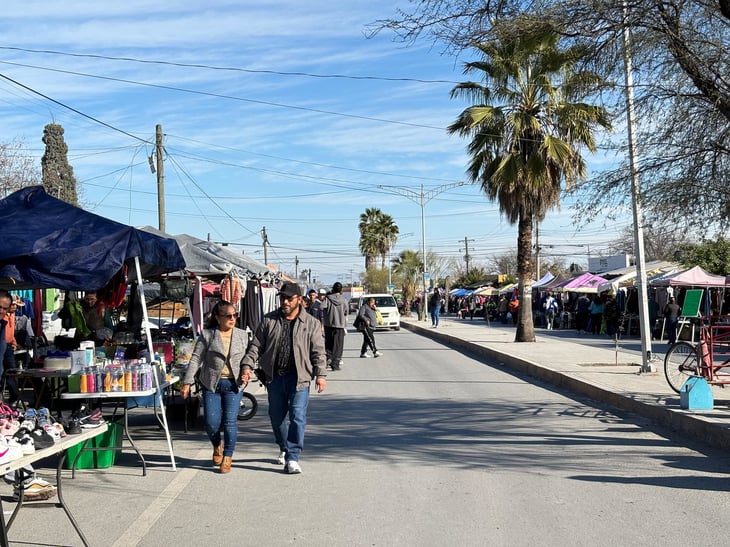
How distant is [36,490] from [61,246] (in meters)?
2.42

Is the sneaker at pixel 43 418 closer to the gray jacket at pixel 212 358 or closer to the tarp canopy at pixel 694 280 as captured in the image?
the gray jacket at pixel 212 358

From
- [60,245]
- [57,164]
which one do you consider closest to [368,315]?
[60,245]

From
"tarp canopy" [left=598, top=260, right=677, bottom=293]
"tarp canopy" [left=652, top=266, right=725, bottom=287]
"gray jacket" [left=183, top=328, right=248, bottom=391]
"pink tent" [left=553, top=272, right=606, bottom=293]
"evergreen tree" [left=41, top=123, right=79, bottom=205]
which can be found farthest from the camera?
"evergreen tree" [left=41, top=123, right=79, bottom=205]

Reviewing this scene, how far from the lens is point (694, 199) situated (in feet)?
36.5

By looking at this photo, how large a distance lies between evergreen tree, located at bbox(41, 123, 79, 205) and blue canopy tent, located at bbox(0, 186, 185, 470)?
31.8 meters

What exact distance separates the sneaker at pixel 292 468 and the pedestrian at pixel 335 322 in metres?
11.0

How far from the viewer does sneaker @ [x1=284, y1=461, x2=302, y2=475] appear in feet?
27.2

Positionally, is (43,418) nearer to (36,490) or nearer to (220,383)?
(36,490)

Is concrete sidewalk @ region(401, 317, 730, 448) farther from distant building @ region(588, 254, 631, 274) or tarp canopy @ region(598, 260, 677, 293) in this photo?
distant building @ region(588, 254, 631, 274)

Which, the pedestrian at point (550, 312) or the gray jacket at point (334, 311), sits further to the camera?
the pedestrian at point (550, 312)

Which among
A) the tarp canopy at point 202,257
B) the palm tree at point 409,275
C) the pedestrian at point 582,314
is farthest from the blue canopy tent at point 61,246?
the palm tree at point 409,275

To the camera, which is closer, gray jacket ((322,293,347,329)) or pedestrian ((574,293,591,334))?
gray jacket ((322,293,347,329))

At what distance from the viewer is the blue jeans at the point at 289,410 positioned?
829 centimetres

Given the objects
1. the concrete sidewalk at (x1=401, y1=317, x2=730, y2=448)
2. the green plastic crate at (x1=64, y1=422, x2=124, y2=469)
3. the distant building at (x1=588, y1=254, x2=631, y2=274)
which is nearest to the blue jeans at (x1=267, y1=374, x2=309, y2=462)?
the green plastic crate at (x1=64, y1=422, x2=124, y2=469)
